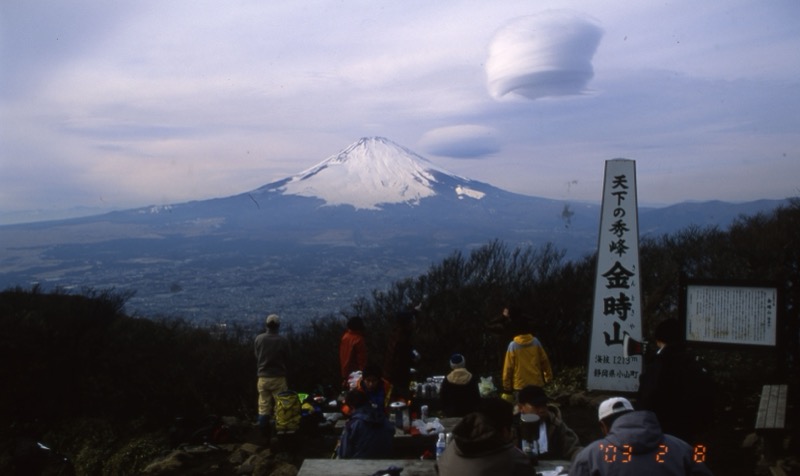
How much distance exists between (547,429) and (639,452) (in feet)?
5.39

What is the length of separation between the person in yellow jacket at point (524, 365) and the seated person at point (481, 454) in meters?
3.43

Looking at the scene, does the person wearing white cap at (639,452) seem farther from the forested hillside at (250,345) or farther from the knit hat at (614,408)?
the forested hillside at (250,345)

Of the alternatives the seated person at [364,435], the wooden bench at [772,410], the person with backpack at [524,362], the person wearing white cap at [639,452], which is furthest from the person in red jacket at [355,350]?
the person wearing white cap at [639,452]

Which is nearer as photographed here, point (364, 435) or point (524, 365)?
point (364, 435)

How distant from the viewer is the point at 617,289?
29.7 feet

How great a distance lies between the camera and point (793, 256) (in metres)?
10.3

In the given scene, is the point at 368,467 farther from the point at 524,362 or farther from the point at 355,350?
the point at 355,350

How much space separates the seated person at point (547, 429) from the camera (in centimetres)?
475

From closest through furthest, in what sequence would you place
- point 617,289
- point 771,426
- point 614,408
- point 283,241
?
point 614,408, point 771,426, point 617,289, point 283,241

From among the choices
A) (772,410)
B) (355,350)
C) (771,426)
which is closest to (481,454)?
(771,426)

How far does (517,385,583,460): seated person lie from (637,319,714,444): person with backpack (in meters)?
0.60

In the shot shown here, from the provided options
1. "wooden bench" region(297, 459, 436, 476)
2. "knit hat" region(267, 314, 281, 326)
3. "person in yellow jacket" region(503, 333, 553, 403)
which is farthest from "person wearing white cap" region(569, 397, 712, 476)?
"knit hat" region(267, 314, 281, 326)

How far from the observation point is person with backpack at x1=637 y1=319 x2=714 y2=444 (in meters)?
4.65

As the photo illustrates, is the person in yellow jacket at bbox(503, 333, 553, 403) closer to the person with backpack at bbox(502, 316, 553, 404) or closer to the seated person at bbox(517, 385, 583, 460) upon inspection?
the person with backpack at bbox(502, 316, 553, 404)
